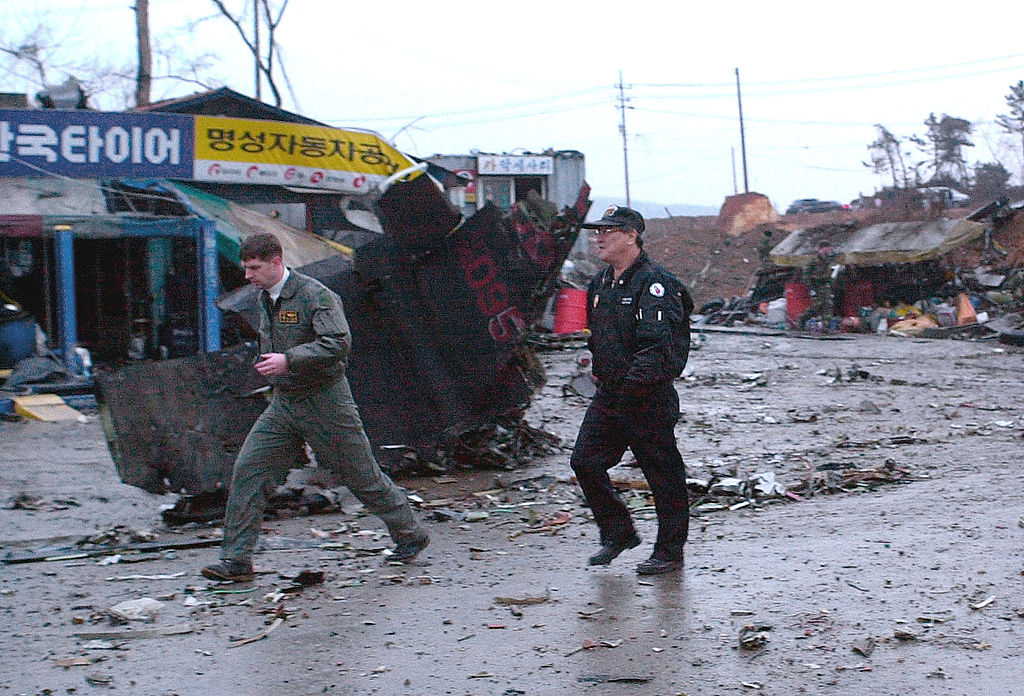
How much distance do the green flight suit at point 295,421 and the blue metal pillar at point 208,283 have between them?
11.0 m

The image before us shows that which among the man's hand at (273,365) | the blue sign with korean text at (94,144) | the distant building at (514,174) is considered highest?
the distant building at (514,174)

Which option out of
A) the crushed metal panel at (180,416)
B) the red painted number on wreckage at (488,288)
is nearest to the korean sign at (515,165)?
the red painted number on wreckage at (488,288)

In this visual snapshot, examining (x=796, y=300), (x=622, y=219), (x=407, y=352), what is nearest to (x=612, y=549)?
(x=622, y=219)

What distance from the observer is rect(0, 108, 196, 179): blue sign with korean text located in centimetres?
1617

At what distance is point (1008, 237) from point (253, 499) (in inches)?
1158

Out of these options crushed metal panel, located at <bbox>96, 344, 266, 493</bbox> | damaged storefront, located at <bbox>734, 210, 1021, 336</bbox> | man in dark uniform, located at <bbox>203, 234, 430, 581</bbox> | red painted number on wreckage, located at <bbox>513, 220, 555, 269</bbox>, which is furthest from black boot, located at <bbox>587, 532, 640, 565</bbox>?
damaged storefront, located at <bbox>734, 210, 1021, 336</bbox>

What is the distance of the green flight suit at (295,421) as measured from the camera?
18.3 feet

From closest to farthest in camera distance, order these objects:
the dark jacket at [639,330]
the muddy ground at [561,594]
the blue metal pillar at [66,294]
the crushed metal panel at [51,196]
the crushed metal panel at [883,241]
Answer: the muddy ground at [561,594] < the dark jacket at [639,330] < the blue metal pillar at [66,294] < the crushed metal panel at [51,196] < the crushed metal panel at [883,241]

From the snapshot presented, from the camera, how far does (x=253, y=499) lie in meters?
5.65

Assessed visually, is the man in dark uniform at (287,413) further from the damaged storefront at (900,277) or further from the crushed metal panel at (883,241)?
the crushed metal panel at (883,241)

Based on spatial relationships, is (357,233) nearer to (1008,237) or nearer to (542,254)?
(542,254)

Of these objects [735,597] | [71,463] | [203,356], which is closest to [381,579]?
[735,597]

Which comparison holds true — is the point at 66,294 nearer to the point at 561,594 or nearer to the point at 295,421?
the point at 295,421

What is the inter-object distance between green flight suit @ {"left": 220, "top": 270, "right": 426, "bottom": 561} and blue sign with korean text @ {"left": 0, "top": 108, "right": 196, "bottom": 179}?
1228 centimetres
